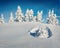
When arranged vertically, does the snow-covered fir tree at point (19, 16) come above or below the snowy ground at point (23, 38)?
above

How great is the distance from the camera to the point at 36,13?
1987 mm

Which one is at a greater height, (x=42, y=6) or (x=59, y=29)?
(x=42, y=6)

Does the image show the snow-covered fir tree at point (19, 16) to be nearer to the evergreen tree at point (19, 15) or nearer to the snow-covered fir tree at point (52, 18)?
the evergreen tree at point (19, 15)

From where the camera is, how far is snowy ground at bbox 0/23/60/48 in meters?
1.93

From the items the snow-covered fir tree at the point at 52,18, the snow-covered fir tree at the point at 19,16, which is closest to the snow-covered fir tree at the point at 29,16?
the snow-covered fir tree at the point at 19,16

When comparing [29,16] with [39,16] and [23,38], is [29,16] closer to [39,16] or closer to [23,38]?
[39,16]

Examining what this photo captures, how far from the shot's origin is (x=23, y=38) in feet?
6.38

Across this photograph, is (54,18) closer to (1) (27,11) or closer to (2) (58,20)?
(2) (58,20)

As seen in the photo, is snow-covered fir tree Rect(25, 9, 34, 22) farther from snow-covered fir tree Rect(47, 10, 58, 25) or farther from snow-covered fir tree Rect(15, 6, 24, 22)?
snow-covered fir tree Rect(47, 10, 58, 25)

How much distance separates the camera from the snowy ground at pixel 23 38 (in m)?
1.93

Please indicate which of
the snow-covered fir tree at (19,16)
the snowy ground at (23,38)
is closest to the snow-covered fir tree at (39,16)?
the snowy ground at (23,38)
